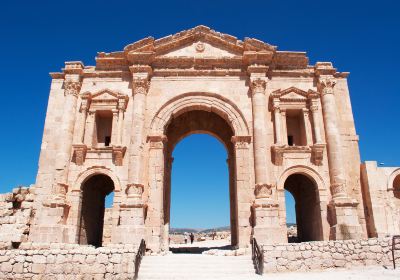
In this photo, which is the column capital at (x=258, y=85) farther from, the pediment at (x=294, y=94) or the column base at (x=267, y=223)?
the column base at (x=267, y=223)

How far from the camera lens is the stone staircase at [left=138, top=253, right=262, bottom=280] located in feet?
35.3

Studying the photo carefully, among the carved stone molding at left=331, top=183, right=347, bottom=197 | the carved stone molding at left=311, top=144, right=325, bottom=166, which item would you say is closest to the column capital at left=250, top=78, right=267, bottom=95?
the carved stone molding at left=311, top=144, right=325, bottom=166

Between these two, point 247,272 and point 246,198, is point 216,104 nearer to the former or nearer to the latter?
point 246,198

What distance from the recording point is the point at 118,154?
1560 centimetres

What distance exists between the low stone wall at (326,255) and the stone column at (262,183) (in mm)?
3022

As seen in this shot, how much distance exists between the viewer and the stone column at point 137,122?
49.5 ft

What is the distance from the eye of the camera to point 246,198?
49.6 ft

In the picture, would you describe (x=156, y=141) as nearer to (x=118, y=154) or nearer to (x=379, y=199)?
(x=118, y=154)

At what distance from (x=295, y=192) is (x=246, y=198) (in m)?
4.94

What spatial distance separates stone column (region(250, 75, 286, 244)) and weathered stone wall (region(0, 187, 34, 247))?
9490 mm

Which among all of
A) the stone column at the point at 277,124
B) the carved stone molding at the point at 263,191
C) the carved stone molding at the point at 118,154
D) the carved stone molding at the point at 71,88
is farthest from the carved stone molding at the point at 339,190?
the carved stone molding at the point at 71,88

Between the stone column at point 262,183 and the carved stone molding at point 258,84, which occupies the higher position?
the carved stone molding at point 258,84

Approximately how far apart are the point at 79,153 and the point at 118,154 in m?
1.74

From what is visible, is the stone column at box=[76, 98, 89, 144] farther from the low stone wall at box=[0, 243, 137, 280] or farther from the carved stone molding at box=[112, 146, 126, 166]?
the low stone wall at box=[0, 243, 137, 280]
